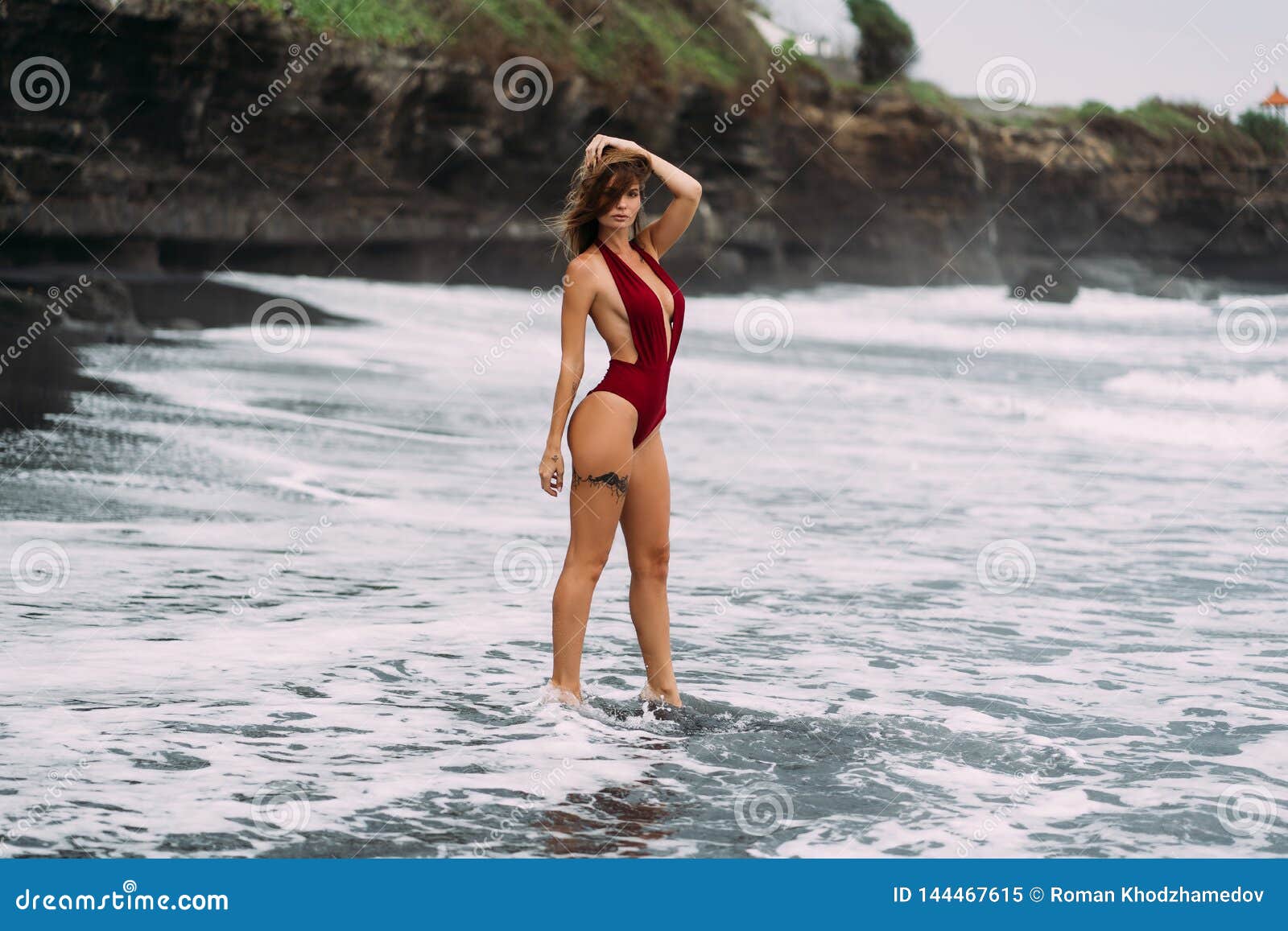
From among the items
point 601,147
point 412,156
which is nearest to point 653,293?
point 601,147

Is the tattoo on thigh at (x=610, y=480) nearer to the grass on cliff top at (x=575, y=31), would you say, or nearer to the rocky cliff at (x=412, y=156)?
the rocky cliff at (x=412, y=156)

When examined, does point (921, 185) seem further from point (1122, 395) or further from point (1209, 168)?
point (1122, 395)

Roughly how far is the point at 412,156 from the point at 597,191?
2749 cm

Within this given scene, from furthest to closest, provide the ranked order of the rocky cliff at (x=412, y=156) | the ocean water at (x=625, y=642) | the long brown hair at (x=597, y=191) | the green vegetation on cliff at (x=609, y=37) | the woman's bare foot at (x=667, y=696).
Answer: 1. the green vegetation on cliff at (x=609, y=37)
2. the rocky cliff at (x=412, y=156)
3. the woman's bare foot at (x=667, y=696)
4. the long brown hair at (x=597, y=191)
5. the ocean water at (x=625, y=642)

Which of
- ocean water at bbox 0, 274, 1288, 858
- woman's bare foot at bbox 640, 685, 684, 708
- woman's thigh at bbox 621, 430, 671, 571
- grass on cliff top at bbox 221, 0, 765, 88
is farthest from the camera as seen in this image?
grass on cliff top at bbox 221, 0, 765, 88

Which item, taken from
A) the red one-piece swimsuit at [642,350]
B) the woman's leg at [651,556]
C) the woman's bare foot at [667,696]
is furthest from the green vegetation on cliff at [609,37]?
the woman's bare foot at [667,696]

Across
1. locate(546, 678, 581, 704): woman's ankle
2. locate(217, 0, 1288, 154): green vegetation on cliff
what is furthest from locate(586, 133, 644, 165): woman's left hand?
locate(217, 0, 1288, 154): green vegetation on cliff

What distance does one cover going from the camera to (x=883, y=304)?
40.4 m

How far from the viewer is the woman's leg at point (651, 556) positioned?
473 centimetres

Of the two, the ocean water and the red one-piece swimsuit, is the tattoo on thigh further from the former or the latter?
the ocean water

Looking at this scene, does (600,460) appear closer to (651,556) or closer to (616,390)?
(616,390)

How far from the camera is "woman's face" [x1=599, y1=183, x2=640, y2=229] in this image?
15.0 ft

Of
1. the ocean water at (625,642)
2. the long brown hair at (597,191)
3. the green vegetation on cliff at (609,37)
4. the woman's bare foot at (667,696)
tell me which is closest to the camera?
the ocean water at (625,642)

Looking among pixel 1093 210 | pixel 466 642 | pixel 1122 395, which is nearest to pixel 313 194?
pixel 1122 395
